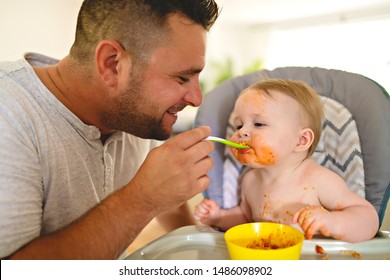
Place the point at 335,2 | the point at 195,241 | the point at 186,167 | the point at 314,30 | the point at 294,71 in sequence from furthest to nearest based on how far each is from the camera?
1. the point at 314,30
2. the point at 335,2
3. the point at 294,71
4. the point at 195,241
5. the point at 186,167

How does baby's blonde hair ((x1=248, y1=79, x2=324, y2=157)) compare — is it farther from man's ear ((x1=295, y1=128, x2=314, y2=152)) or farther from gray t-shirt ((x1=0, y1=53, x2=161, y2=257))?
gray t-shirt ((x1=0, y1=53, x2=161, y2=257))

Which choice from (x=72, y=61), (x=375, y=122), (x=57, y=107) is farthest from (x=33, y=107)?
(x=375, y=122)

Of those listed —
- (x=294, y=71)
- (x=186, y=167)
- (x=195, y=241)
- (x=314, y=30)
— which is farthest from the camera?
(x=314, y=30)

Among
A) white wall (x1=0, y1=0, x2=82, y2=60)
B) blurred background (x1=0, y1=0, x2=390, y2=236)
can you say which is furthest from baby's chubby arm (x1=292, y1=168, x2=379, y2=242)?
white wall (x1=0, y1=0, x2=82, y2=60)

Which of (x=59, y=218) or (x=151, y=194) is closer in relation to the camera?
(x=151, y=194)

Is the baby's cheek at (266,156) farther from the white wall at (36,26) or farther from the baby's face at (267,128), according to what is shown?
the white wall at (36,26)

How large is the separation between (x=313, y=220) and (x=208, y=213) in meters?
0.35

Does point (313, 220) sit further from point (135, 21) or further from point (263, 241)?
point (135, 21)

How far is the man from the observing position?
Result: 796 millimetres

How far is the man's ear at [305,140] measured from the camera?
3.37 feet

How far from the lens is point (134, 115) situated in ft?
3.41
